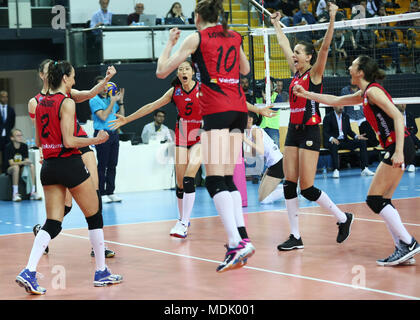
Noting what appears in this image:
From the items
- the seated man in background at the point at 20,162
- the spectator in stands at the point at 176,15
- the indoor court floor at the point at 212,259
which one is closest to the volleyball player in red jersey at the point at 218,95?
the indoor court floor at the point at 212,259

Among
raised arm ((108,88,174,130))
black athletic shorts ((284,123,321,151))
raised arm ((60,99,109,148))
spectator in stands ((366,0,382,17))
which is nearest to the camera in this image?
raised arm ((60,99,109,148))

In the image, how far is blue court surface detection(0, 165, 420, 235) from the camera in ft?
33.5

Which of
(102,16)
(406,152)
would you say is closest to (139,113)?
(406,152)

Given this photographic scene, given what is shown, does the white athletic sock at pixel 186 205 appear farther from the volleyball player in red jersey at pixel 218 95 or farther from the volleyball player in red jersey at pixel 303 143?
the volleyball player in red jersey at pixel 218 95

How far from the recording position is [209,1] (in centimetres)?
515

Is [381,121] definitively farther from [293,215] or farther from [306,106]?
[293,215]

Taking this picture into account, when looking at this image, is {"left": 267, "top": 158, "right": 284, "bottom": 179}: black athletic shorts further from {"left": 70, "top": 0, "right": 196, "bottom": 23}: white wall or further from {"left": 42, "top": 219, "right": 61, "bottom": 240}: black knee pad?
{"left": 70, "top": 0, "right": 196, "bottom": 23}: white wall

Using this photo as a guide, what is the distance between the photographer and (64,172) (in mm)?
5527

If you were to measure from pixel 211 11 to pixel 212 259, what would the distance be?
2.72 meters

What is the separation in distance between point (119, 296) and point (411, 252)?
2702mm

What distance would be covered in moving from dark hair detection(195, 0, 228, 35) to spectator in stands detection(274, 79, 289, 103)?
29.2ft

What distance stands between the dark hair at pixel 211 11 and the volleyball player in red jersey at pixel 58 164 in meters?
1.31

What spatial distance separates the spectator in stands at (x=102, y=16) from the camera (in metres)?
16.0

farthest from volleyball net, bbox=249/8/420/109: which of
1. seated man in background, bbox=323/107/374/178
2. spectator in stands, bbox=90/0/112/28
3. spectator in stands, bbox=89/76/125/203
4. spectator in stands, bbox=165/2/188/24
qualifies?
spectator in stands, bbox=89/76/125/203
